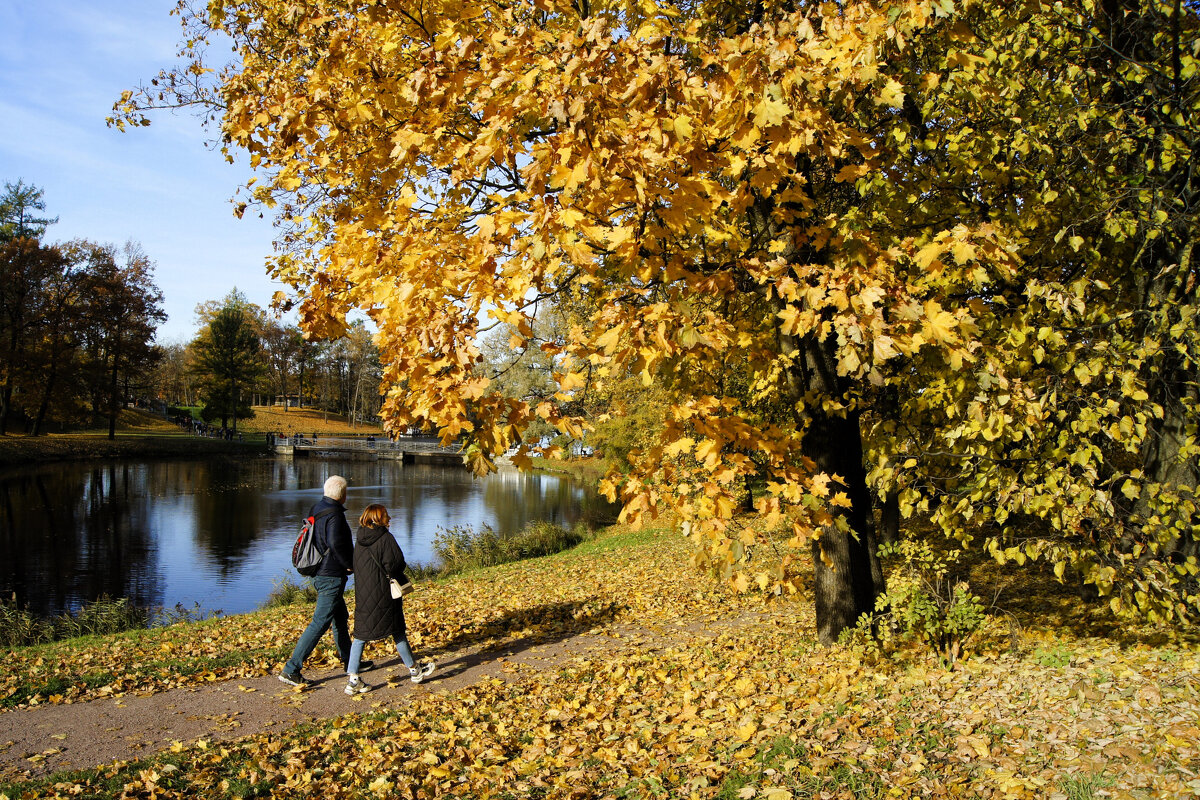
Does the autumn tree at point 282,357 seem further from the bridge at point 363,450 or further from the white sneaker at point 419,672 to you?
the white sneaker at point 419,672

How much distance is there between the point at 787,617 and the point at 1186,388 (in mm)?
4539

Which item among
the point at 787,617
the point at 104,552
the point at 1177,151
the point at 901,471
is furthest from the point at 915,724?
the point at 104,552

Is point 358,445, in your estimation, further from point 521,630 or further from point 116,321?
point 521,630

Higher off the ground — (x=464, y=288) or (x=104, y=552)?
(x=464, y=288)


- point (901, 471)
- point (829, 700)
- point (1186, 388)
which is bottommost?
point (829, 700)

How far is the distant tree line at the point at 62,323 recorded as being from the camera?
40125 mm

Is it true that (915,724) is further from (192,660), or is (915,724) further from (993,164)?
(192,660)

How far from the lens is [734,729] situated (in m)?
5.02

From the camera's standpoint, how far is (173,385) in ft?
296

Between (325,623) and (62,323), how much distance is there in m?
47.4

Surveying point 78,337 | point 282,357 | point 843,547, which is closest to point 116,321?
point 78,337

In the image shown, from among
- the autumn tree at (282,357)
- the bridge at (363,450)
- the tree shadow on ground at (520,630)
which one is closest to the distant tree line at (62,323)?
the bridge at (363,450)

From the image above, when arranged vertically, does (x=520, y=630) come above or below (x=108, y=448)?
below

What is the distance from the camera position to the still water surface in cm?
1605
